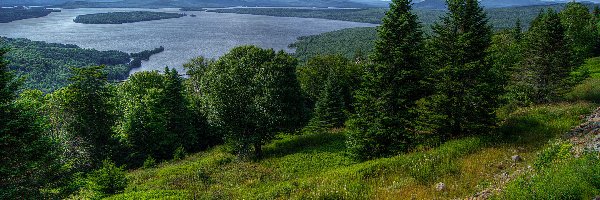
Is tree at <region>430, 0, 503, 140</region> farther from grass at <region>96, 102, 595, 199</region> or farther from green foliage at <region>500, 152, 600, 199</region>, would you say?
green foliage at <region>500, 152, 600, 199</region>

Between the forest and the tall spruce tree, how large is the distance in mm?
73

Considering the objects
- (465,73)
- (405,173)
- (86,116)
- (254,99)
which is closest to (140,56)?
(86,116)

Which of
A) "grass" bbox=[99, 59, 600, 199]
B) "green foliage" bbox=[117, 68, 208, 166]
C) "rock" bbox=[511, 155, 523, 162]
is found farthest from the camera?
"green foliage" bbox=[117, 68, 208, 166]

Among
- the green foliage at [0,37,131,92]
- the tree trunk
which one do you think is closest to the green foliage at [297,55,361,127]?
the tree trunk

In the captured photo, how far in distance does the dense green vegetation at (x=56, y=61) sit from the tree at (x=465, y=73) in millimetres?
129875

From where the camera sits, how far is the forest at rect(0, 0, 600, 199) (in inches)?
583

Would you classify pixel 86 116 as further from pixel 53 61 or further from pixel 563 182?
pixel 53 61

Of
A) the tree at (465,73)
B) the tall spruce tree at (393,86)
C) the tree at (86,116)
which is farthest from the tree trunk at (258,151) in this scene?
the tree at (86,116)

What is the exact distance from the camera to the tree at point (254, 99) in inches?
1167

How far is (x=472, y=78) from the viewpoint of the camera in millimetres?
19922

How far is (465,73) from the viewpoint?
19.7 metres

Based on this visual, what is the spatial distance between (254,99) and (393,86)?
14.4 metres

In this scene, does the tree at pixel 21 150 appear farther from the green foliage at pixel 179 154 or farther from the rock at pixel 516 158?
the green foliage at pixel 179 154

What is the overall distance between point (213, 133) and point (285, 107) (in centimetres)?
1621
